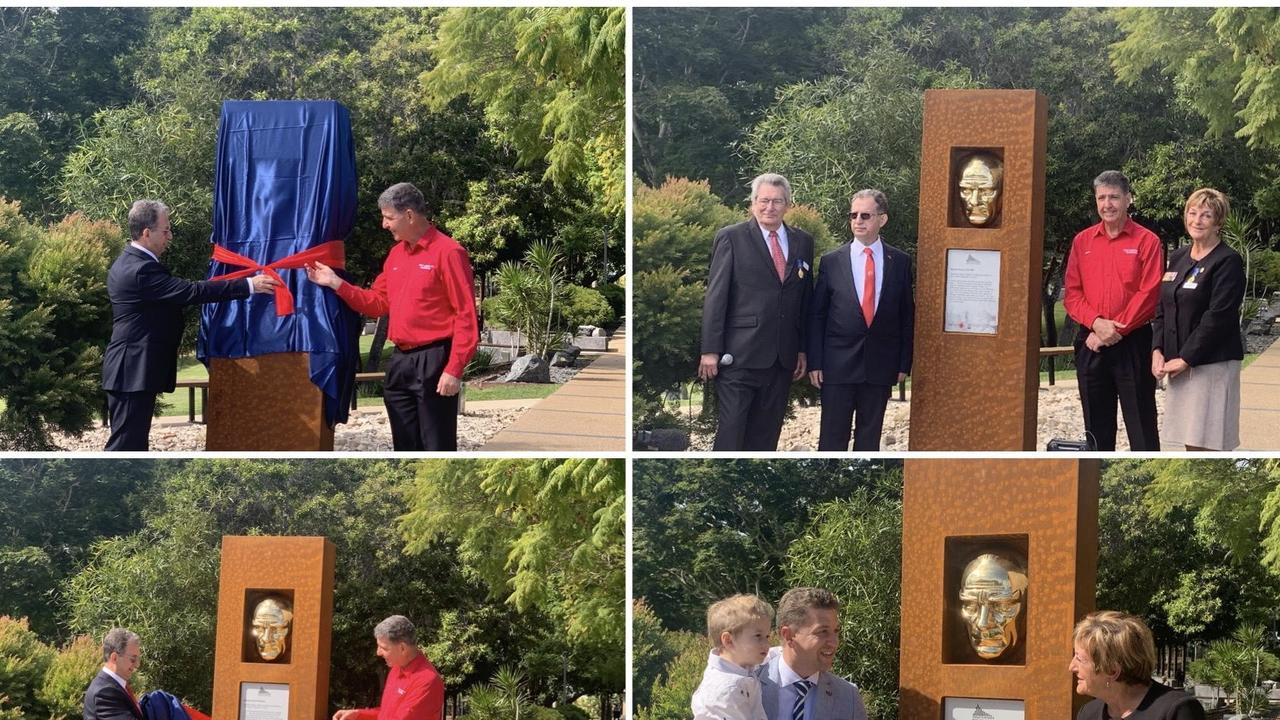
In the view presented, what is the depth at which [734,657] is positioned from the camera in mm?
4922

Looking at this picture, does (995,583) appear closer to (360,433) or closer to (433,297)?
(433,297)

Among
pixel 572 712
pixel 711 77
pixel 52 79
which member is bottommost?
pixel 572 712

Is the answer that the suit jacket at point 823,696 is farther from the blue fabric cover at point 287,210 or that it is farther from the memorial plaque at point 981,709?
the blue fabric cover at point 287,210

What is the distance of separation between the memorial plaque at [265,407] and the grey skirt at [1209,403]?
425 cm

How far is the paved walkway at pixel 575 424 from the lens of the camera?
369 inches

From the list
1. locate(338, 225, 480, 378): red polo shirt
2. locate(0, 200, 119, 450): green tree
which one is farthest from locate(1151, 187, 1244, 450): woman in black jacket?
locate(0, 200, 119, 450): green tree

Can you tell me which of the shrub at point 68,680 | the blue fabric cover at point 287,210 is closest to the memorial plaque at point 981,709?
the blue fabric cover at point 287,210

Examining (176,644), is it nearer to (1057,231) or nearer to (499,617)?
(499,617)

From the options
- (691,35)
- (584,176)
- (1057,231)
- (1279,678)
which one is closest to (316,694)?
(584,176)

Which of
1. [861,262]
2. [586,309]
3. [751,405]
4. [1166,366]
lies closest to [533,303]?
[586,309]

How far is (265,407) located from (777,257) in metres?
2.68

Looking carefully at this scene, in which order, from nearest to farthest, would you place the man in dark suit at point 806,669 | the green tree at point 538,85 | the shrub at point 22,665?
the man in dark suit at point 806,669, the green tree at point 538,85, the shrub at point 22,665

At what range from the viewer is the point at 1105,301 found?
276 inches

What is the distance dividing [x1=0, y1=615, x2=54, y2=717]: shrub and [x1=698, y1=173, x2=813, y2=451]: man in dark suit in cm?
660
